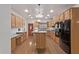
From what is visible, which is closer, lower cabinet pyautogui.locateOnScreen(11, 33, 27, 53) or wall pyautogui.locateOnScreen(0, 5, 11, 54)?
wall pyautogui.locateOnScreen(0, 5, 11, 54)

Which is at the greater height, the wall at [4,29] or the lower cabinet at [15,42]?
the wall at [4,29]

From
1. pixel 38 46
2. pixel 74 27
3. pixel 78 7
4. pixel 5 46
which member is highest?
pixel 78 7

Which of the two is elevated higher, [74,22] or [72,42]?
[74,22]

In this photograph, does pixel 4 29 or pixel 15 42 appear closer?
pixel 4 29

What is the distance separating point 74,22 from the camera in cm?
543

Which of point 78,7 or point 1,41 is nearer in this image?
point 1,41

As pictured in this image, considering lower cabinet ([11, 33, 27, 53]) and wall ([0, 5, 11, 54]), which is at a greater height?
wall ([0, 5, 11, 54])

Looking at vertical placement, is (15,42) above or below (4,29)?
below

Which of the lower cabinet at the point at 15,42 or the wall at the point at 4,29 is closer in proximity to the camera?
the wall at the point at 4,29
